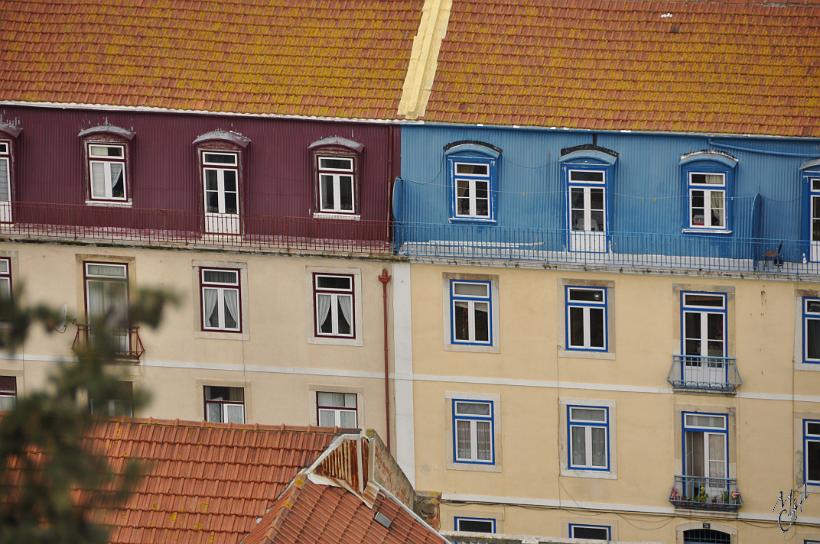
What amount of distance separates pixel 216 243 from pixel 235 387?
3925mm

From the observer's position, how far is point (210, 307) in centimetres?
5900

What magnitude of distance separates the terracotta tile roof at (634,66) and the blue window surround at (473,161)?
0.66m

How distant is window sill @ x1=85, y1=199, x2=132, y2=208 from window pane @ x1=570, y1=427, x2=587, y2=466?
508 inches

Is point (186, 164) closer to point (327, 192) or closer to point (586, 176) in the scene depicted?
point (327, 192)

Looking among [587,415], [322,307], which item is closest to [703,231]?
[587,415]

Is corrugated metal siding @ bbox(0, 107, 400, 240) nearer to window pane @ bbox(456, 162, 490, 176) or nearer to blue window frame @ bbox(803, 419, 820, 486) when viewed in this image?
window pane @ bbox(456, 162, 490, 176)

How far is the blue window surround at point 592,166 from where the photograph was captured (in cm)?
5572

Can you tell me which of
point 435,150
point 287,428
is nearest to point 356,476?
point 287,428

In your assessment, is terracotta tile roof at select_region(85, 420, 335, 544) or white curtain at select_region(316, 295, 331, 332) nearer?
terracotta tile roof at select_region(85, 420, 335, 544)

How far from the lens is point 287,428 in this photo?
38.7 m

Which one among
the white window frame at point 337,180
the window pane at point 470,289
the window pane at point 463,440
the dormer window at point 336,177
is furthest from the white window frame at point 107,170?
the window pane at point 463,440

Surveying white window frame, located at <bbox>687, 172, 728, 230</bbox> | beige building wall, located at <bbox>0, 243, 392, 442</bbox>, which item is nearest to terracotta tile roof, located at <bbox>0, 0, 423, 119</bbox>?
beige building wall, located at <bbox>0, 243, 392, 442</bbox>

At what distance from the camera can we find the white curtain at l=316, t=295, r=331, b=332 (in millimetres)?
58281

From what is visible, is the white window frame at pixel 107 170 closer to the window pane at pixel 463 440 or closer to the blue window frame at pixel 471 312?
the blue window frame at pixel 471 312
